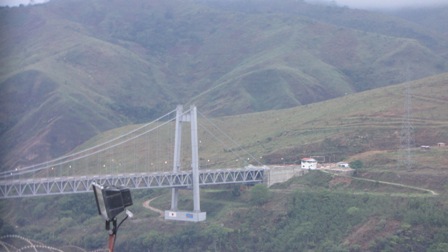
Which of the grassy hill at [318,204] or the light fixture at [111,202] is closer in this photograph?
the light fixture at [111,202]

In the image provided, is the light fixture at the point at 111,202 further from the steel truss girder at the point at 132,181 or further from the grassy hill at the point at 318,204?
the steel truss girder at the point at 132,181

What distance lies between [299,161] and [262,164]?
228 centimetres

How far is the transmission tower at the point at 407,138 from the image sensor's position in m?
35.9

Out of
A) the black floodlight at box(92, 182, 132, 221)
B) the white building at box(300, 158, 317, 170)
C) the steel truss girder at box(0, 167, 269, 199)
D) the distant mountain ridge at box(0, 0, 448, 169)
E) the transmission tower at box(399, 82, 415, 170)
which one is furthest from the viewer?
the distant mountain ridge at box(0, 0, 448, 169)

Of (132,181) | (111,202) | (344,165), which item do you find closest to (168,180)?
(132,181)

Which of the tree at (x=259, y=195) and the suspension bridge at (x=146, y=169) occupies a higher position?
the suspension bridge at (x=146, y=169)

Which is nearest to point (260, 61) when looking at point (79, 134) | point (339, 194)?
point (79, 134)

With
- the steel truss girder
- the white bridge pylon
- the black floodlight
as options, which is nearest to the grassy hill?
the white bridge pylon

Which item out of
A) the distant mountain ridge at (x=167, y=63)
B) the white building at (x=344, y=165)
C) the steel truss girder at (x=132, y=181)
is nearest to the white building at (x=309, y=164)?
the white building at (x=344, y=165)

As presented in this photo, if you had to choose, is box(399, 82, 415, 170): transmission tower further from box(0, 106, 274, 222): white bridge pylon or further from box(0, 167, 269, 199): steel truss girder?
box(0, 167, 269, 199): steel truss girder

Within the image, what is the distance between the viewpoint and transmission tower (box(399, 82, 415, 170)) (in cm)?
3594

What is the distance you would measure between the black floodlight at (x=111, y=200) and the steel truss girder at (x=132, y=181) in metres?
26.3

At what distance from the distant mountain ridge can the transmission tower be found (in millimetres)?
20515

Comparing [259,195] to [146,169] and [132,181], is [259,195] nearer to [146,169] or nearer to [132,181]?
[132,181]
